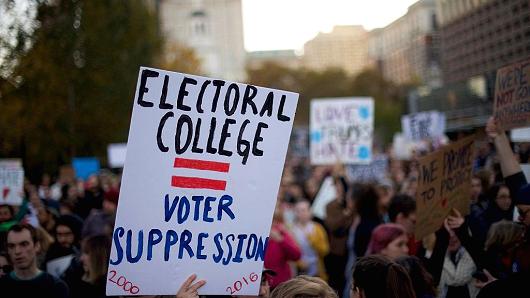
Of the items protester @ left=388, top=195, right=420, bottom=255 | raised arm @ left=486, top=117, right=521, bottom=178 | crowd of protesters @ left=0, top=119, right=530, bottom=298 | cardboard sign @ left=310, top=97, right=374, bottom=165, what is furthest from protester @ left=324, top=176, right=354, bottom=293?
cardboard sign @ left=310, top=97, right=374, bottom=165

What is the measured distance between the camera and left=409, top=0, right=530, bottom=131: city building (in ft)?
30.8

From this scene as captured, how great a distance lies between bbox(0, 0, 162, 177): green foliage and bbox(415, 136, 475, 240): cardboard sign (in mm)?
8384

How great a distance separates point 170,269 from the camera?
359 cm

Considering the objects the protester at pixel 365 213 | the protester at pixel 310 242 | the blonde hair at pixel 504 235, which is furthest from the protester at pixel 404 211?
the protester at pixel 310 242

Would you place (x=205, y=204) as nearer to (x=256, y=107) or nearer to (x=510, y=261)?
(x=256, y=107)

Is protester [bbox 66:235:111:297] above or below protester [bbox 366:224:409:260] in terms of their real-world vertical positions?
below

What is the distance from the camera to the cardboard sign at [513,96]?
5180mm

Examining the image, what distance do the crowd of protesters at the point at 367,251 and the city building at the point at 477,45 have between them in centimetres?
238

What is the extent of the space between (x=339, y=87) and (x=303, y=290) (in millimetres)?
73233

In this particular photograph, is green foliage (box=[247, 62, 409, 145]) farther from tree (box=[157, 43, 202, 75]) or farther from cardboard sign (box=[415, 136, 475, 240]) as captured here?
cardboard sign (box=[415, 136, 475, 240])

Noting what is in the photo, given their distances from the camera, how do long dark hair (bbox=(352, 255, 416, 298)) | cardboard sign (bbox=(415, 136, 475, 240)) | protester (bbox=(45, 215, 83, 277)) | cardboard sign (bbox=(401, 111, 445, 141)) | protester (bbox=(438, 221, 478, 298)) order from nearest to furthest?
long dark hair (bbox=(352, 255, 416, 298)), protester (bbox=(438, 221, 478, 298)), cardboard sign (bbox=(415, 136, 475, 240)), protester (bbox=(45, 215, 83, 277)), cardboard sign (bbox=(401, 111, 445, 141))

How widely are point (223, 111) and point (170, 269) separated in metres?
0.87

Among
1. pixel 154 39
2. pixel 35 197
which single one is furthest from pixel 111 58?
pixel 35 197

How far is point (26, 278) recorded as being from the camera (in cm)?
459
